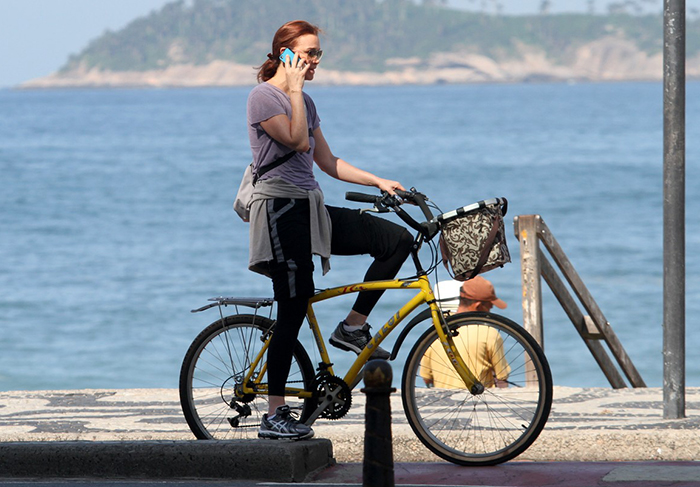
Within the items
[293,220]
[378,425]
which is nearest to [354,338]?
[293,220]

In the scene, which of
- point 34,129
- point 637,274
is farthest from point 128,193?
point 34,129

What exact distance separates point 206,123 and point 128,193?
5624 centimetres

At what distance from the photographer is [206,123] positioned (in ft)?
347

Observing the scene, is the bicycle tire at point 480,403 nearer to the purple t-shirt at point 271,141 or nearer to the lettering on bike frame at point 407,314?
the lettering on bike frame at point 407,314

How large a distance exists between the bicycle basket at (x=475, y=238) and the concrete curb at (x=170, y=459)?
3.54ft

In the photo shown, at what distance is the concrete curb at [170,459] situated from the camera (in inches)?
210

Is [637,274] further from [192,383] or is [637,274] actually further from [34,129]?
[34,129]

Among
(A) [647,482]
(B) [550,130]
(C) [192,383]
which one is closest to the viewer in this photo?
(A) [647,482]

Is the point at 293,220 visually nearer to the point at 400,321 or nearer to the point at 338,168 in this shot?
the point at 338,168

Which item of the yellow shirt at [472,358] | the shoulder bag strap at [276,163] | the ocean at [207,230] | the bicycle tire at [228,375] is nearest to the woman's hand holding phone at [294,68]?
the shoulder bag strap at [276,163]

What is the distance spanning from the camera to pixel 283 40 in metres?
5.41

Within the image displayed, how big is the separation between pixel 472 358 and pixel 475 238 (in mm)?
582

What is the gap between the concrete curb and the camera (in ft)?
17.5

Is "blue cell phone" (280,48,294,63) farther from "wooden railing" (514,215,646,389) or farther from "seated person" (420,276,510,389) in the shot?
"wooden railing" (514,215,646,389)
